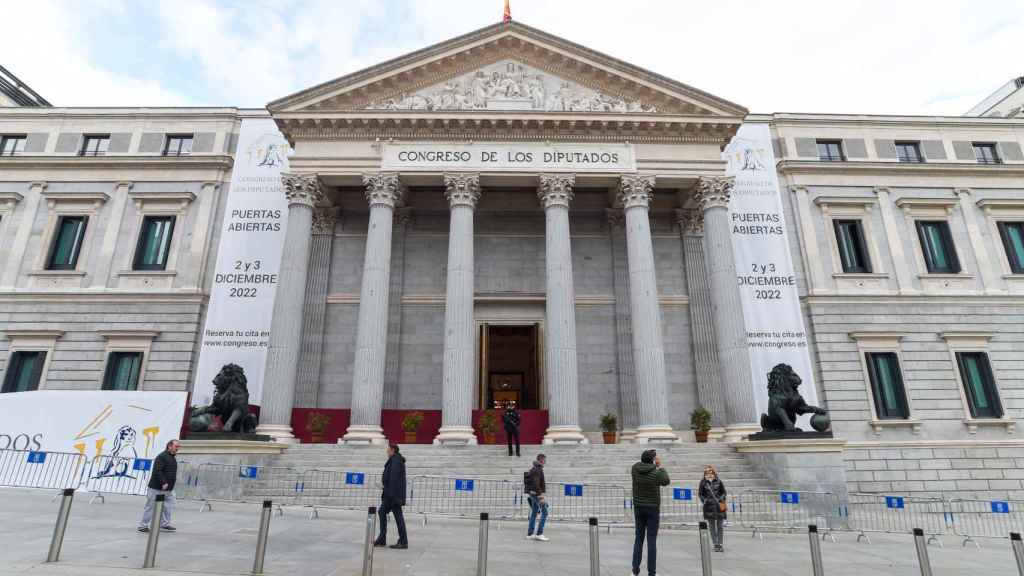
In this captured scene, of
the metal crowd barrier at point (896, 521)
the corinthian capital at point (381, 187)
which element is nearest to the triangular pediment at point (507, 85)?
the corinthian capital at point (381, 187)

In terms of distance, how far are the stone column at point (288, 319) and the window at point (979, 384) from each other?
28.0m

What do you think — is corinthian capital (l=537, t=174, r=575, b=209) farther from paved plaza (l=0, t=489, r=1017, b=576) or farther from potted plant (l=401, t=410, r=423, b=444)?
paved plaza (l=0, t=489, r=1017, b=576)

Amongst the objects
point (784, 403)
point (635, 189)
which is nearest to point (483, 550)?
point (784, 403)

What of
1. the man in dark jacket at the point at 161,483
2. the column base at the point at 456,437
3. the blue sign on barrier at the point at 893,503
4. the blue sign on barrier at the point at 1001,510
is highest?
the column base at the point at 456,437

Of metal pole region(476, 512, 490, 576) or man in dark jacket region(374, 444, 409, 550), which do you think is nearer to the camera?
metal pole region(476, 512, 490, 576)

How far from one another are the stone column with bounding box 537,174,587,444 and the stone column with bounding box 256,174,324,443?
9158 mm

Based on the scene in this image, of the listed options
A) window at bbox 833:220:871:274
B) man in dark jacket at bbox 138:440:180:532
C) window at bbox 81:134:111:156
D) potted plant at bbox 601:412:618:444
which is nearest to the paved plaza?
man in dark jacket at bbox 138:440:180:532

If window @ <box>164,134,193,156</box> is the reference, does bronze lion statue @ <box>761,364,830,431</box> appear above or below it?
below

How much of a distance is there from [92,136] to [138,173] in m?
3.56

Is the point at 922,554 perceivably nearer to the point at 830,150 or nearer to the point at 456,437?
the point at 456,437

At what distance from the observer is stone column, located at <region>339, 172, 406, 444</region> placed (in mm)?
19250

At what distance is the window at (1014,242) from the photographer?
26391mm

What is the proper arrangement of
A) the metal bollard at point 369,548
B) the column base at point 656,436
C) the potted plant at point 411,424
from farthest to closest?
the potted plant at point 411,424 < the column base at point 656,436 < the metal bollard at point 369,548

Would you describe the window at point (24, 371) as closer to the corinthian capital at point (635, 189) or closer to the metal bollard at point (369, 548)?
the metal bollard at point (369, 548)
